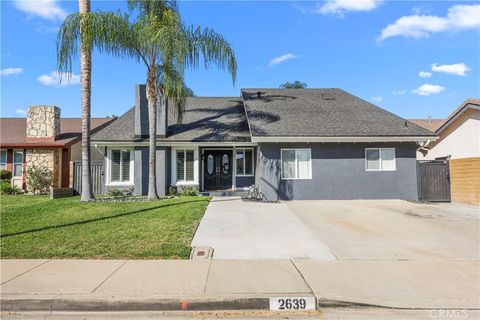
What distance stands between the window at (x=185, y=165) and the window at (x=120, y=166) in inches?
104

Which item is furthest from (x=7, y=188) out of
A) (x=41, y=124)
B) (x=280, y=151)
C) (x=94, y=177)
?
(x=280, y=151)

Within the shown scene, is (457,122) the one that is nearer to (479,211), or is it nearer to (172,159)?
(479,211)

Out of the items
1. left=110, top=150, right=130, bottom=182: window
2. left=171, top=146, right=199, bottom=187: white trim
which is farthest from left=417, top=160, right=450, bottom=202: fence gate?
left=110, top=150, right=130, bottom=182: window

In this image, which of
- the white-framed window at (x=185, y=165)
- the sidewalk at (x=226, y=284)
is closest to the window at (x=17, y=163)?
the white-framed window at (x=185, y=165)

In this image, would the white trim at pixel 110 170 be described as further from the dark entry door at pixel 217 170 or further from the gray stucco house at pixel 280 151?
the dark entry door at pixel 217 170

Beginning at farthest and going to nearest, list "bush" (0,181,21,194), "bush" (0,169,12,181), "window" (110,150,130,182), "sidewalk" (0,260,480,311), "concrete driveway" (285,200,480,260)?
1. "bush" (0,169,12,181)
2. "bush" (0,181,21,194)
3. "window" (110,150,130,182)
4. "concrete driveway" (285,200,480,260)
5. "sidewalk" (0,260,480,311)

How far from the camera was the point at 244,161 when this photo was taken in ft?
55.1

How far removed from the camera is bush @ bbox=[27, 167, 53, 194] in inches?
701

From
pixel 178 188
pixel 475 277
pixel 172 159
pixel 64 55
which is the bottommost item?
pixel 475 277

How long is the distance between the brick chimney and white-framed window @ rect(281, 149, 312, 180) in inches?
583

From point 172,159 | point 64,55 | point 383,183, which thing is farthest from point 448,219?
point 64,55

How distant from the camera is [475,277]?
211 inches

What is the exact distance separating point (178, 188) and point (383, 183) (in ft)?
33.4

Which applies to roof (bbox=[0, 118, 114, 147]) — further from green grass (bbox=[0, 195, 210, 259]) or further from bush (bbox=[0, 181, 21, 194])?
green grass (bbox=[0, 195, 210, 259])
